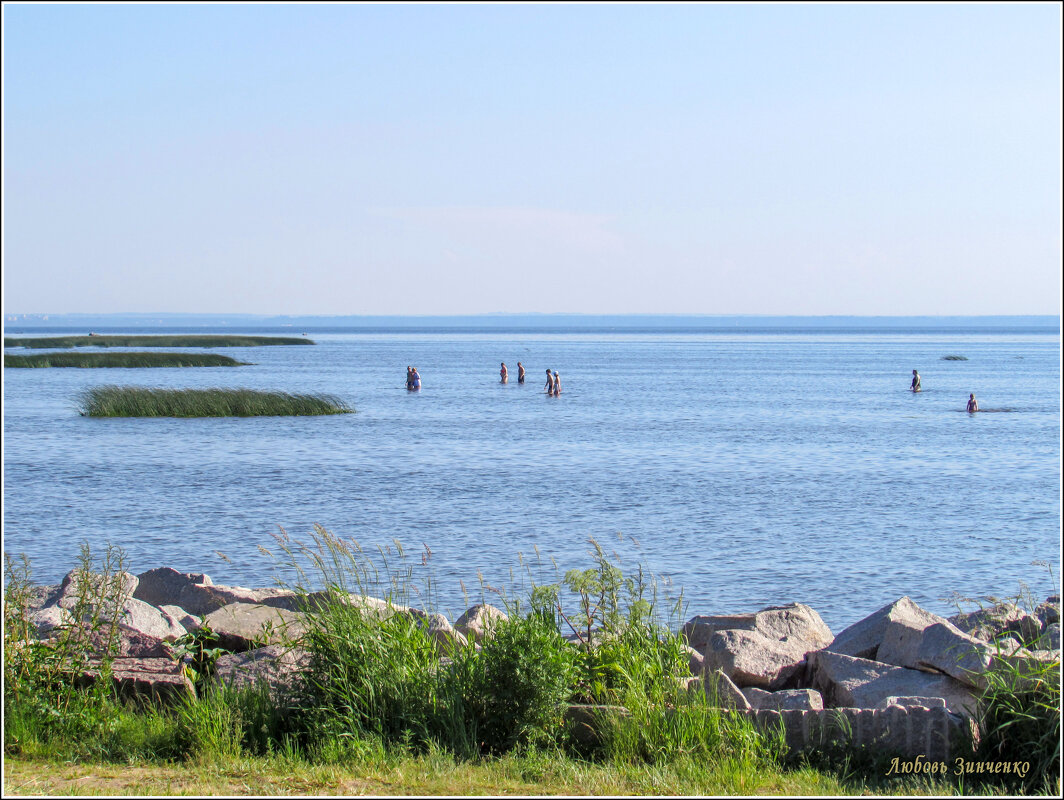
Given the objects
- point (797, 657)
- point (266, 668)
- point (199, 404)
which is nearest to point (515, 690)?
point (266, 668)

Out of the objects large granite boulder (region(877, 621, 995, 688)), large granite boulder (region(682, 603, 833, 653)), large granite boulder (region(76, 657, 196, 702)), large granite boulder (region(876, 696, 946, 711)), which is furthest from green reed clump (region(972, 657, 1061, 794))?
large granite boulder (region(76, 657, 196, 702))

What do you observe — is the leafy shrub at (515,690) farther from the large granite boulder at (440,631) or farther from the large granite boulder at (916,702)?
the large granite boulder at (916,702)

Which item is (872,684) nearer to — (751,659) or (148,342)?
(751,659)

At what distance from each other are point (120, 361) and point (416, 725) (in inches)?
3594

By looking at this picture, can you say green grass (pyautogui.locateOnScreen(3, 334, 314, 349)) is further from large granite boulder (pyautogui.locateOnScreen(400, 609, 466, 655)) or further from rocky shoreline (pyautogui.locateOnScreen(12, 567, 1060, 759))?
large granite boulder (pyautogui.locateOnScreen(400, 609, 466, 655))

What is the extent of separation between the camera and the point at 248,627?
970 centimetres

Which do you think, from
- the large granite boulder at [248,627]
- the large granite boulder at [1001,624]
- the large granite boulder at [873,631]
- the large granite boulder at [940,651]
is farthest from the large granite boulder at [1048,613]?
the large granite boulder at [248,627]

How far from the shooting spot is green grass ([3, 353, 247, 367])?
3615 inches

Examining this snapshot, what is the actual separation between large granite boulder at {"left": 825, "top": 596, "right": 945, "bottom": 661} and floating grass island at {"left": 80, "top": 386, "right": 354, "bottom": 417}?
133 feet

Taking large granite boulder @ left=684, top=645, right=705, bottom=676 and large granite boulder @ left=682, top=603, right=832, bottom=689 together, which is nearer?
large granite boulder @ left=682, top=603, right=832, bottom=689

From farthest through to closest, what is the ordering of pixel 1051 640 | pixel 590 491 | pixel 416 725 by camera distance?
1. pixel 590 491
2. pixel 1051 640
3. pixel 416 725

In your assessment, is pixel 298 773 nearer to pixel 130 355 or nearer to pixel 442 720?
pixel 442 720

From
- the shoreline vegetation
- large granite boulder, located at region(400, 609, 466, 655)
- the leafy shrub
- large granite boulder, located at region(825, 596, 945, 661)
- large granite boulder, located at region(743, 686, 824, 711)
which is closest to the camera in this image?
the shoreline vegetation

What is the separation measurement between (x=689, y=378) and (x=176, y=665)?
252 ft
